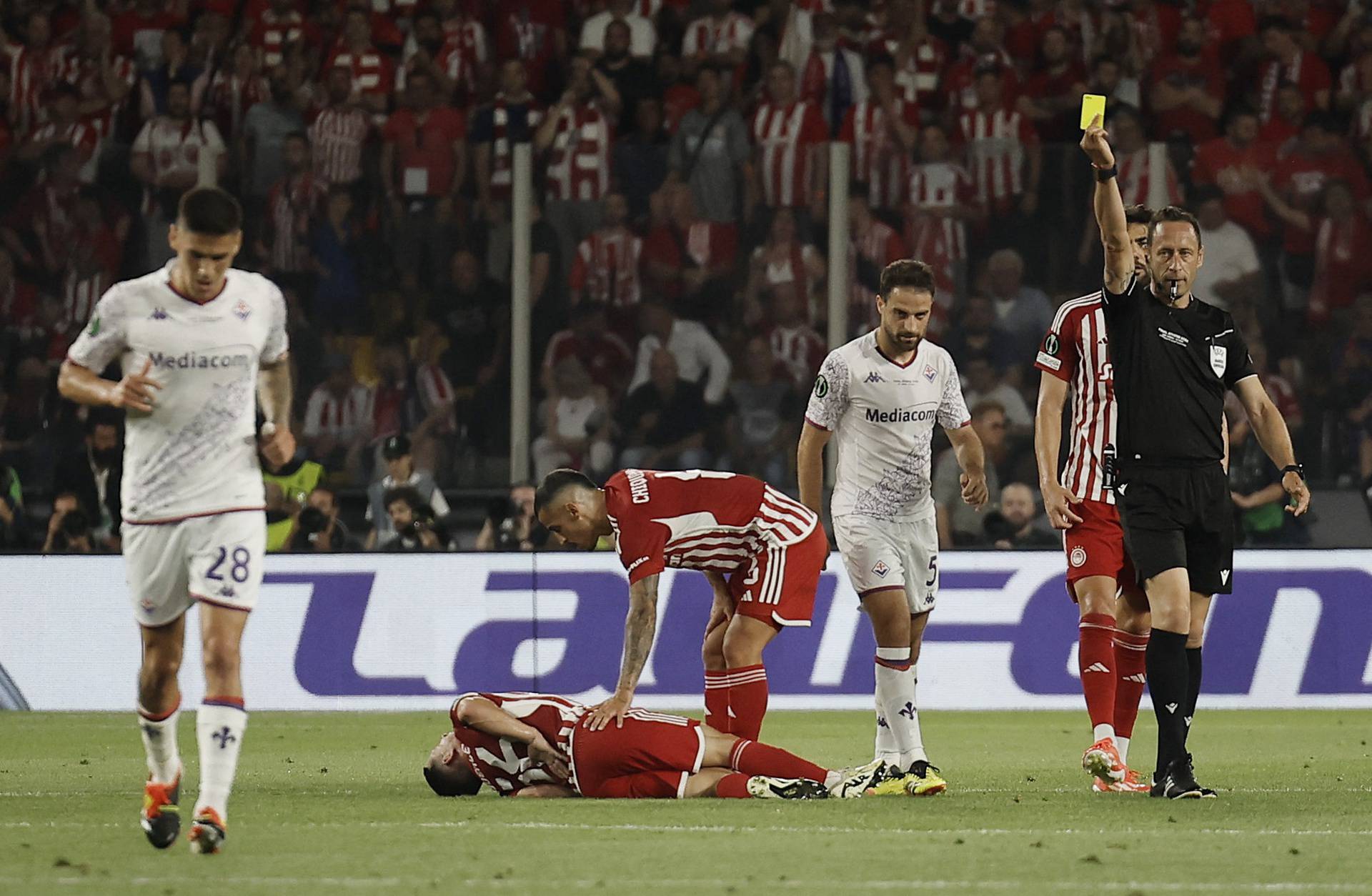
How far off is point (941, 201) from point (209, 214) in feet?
29.8

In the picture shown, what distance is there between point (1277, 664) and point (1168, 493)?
20.1 feet

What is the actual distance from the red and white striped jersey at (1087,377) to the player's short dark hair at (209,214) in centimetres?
364

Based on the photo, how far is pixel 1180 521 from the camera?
784 centimetres

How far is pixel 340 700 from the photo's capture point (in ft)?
44.7

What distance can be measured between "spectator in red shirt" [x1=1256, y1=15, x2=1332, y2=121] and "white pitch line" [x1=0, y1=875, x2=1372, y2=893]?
1187 centimetres

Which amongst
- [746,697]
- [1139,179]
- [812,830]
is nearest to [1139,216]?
[746,697]

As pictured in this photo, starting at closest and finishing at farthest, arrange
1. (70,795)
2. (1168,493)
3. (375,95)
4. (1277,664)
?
(1168,493) < (70,795) < (1277,664) < (375,95)

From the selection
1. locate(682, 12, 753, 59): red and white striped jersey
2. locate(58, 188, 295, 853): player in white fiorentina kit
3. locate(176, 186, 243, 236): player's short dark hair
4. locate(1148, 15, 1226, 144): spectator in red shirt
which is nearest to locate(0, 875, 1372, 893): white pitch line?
locate(58, 188, 295, 853): player in white fiorentina kit

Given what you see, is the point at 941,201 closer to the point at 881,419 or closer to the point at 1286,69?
the point at 1286,69

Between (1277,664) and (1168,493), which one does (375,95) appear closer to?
(1277,664)

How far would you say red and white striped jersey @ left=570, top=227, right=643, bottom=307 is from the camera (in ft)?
48.7

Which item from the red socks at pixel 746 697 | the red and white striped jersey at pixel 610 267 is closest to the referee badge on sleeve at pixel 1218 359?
the red socks at pixel 746 697

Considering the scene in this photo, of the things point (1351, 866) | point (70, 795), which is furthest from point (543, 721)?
point (1351, 866)

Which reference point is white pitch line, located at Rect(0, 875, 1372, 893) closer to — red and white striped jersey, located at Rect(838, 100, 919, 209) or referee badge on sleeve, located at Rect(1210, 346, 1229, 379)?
referee badge on sleeve, located at Rect(1210, 346, 1229, 379)
